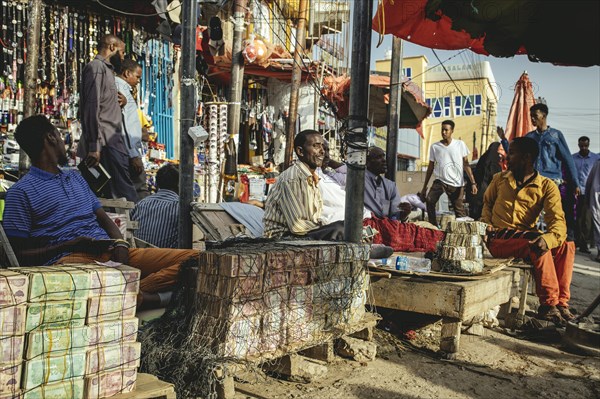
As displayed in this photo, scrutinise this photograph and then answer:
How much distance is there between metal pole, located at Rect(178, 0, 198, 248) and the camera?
4766 mm

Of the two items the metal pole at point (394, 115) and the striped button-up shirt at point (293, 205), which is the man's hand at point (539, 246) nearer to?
the striped button-up shirt at point (293, 205)

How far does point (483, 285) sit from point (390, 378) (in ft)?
3.84

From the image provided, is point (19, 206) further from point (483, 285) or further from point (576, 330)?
point (576, 330)

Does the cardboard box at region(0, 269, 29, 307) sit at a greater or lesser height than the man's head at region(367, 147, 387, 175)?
lesser

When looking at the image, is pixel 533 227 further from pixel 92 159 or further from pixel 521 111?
pixel 521 111

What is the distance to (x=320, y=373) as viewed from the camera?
3445 millimetres

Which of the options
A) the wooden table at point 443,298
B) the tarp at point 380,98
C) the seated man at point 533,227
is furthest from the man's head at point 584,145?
the wooden table at point 443,298

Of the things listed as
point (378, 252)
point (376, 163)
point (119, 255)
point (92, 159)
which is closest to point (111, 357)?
point (119, 255)

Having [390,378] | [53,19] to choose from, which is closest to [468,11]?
[390,378]

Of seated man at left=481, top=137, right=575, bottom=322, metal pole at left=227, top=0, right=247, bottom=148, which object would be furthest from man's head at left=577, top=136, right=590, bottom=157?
metal pole at left=227, top=0, right=247, bottom=148

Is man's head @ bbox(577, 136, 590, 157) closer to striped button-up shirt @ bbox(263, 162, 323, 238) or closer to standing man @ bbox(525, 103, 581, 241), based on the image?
standing man @ bbox(525, 103, 581, 241)

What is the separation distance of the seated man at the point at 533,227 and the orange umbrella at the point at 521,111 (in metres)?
5.06

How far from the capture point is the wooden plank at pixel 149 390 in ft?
7.84

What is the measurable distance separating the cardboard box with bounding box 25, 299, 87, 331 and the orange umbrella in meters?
9.47
